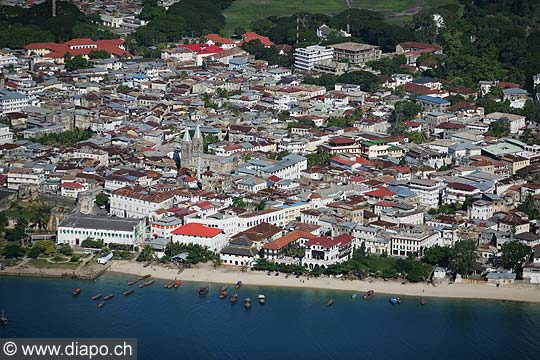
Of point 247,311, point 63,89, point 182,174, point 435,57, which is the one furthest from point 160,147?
point 435,57

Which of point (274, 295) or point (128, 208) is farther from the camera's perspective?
point (128, 208)

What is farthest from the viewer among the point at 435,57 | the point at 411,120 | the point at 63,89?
the point at 435,57

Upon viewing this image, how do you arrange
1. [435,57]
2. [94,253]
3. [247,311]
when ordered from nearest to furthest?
1. [247,311]
2. [94,253]
3. [435,57]

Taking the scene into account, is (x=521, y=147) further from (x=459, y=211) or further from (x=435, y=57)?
(x=435, y=57)

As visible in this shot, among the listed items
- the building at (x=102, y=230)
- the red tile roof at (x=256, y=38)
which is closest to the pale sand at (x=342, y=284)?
the building at (x=102, y=230)

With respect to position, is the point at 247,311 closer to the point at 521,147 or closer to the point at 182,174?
the point at 182,174

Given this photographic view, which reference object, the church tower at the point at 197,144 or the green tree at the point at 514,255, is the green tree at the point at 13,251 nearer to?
the church tower at the point at 197,144

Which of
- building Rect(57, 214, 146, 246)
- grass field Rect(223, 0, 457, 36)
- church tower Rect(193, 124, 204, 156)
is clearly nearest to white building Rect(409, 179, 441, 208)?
church tower Rect(193, 124, 204, 156)
